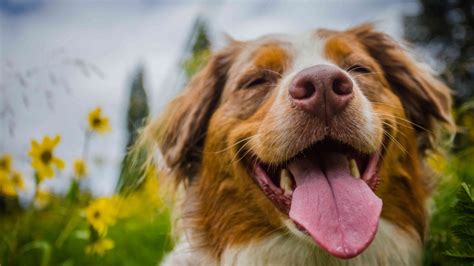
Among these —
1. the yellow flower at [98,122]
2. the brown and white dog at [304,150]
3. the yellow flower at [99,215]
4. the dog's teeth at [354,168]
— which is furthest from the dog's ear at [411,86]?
the yellow flower at [99,215]

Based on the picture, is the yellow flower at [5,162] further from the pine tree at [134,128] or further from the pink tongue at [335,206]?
the pink tongue at [335,206]

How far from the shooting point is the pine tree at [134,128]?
3.26m

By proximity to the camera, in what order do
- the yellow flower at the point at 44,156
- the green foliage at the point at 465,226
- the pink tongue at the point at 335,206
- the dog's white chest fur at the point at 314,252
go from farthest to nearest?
the yellow flower at the point at 44,156 < the dog's white chest fur at the point at 314,252 < the pink tongue at the point at 335,206 < the green foliage at the point at 465,226

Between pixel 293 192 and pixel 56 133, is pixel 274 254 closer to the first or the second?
pixel 293 192

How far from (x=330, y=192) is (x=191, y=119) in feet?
3.61

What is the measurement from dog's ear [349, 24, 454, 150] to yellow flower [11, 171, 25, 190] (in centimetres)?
206

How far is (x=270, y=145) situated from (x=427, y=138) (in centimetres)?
114

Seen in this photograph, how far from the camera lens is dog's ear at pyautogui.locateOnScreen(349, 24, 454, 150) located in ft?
10.3

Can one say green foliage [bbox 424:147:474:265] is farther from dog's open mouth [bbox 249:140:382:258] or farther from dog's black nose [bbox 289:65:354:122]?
dog's black nose [bbox 289:65:354:122]

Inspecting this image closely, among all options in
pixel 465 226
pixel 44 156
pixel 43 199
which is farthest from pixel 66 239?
pixel 465 226

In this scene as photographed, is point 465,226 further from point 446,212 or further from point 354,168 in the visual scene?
point 446,212

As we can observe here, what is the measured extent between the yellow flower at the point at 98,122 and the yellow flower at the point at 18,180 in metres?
0.47

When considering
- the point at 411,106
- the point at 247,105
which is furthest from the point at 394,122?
the point at 247,105

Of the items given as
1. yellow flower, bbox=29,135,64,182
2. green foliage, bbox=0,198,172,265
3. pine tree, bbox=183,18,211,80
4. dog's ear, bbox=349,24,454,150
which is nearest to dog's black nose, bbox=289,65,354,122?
dog's ear, bbox=349,24,454,150
